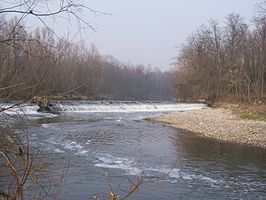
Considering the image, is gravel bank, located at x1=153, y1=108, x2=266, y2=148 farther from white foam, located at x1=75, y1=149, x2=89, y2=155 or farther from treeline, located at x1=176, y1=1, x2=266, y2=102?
treeline, located at x1=176, y1=1, x2=266, y2=102

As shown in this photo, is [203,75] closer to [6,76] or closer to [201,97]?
[201,97]

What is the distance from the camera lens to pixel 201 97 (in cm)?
5378

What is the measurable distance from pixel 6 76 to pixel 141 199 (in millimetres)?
6713

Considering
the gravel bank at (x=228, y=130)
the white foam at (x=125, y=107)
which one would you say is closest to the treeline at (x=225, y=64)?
the white foam at (x=125, y=107)

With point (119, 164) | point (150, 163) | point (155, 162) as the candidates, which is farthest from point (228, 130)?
point (119, 164)

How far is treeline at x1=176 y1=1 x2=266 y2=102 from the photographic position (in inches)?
1890

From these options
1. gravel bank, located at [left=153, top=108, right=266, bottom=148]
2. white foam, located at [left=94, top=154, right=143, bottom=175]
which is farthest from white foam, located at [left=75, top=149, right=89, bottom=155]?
gravel bank, located at [left=153, top=108, right=266, bottom=148]

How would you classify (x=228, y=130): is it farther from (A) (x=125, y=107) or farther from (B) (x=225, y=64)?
(B) (x=225, y=64)

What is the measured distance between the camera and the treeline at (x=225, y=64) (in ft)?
157

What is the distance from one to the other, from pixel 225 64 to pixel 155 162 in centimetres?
4312

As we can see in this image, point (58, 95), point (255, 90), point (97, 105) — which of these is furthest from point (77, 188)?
point (255, 90)

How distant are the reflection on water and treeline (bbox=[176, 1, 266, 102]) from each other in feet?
98.4

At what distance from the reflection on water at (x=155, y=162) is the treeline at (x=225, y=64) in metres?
30.0

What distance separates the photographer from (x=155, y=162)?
12867 mm
